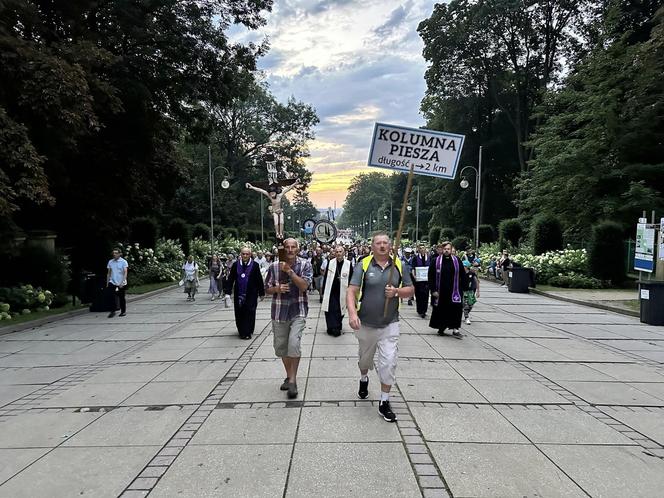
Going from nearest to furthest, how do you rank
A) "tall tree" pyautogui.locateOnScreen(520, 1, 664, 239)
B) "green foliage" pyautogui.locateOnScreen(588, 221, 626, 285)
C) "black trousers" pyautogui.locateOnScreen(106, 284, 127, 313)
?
"black trousers" pyautogui.locateOnScreen(106, 284, 127, 313)
"green foliage" pyautogui.locateOnScreen(588, 221, 626, 285)
"tall tree" pyautogui.locateOnScreen(520, 1, 664, 239)

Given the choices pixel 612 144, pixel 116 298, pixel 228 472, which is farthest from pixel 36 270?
pixel 612 144

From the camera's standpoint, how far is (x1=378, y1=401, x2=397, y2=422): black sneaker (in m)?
4.93

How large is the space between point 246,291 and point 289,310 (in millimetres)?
4295

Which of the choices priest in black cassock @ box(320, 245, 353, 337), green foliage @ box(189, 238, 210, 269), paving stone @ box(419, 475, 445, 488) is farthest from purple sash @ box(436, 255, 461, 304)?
green foliage @ box(189, 238, 210, 269)

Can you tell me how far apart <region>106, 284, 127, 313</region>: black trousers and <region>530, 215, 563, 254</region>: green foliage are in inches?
795

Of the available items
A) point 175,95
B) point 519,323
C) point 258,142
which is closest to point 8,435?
point 519,323

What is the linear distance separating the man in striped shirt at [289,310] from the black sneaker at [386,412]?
3.79ft

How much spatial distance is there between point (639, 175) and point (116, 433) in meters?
25.4

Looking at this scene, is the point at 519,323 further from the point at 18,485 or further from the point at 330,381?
the point at 18,485

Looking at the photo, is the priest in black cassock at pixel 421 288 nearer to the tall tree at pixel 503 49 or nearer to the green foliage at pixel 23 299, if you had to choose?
the green foliage at pixel 23 299

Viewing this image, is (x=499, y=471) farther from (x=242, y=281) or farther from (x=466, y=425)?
(x=242, y=281)

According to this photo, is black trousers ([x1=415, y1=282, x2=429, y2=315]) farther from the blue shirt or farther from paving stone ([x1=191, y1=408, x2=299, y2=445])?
paving stone ([x1=191, y1=408, x2=299, y2=445])

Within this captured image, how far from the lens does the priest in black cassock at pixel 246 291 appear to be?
9.77 metres

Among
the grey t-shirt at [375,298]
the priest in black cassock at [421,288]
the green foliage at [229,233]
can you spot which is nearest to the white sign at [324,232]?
the priest in black cassock at [421,288]
